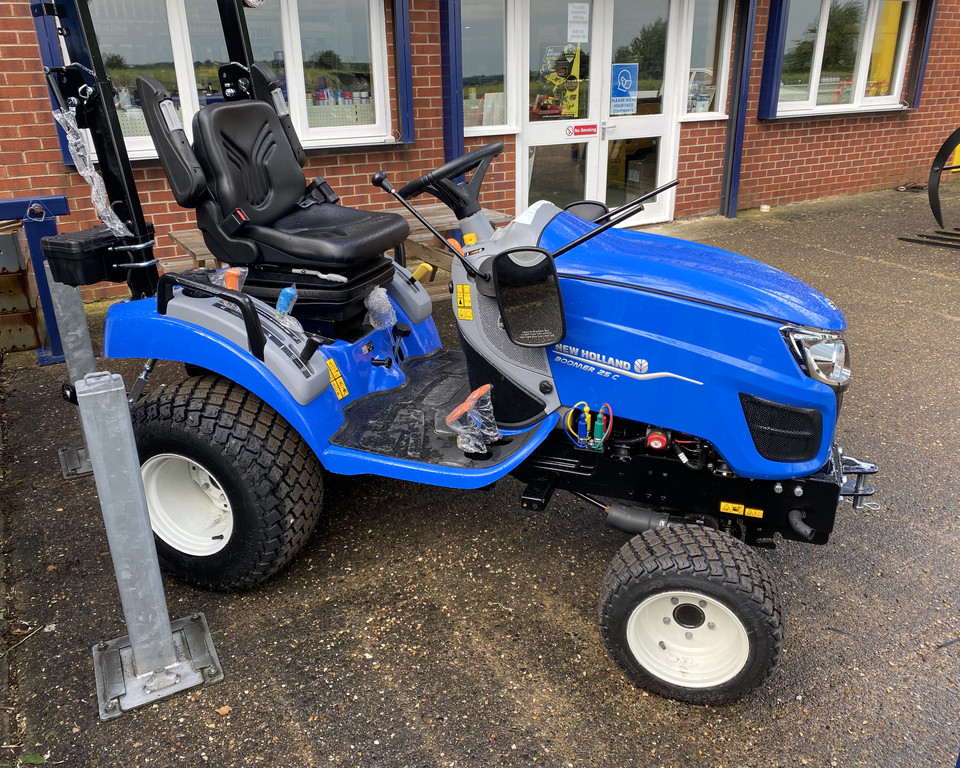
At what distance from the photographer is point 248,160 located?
299cm

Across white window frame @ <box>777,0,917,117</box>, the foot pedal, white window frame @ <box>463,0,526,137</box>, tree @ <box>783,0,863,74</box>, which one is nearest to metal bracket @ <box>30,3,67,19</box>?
the foot pedal

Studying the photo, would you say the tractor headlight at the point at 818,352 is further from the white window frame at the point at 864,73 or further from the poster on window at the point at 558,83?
the white window frame at the point at 864,73

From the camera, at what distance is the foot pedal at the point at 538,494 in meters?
2.43

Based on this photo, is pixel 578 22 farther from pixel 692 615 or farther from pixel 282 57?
pixel 692 615

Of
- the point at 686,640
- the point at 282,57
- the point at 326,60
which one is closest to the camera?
the point at 686,640

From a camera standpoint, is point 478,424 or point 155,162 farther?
point 155,162

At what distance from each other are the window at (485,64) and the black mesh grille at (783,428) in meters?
4.79

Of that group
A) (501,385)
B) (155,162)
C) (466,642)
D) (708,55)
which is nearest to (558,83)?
(708,55)

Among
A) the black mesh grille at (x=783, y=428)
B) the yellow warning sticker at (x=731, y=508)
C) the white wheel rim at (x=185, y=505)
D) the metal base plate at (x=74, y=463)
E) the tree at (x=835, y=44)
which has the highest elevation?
the tree at (x=835, y=44)

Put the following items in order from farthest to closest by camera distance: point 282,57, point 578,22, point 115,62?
point 578,22, point 282,57, point 115,62

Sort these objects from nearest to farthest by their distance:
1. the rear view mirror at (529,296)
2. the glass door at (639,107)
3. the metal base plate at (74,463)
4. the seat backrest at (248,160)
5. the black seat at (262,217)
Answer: the rear view mirror at (529,296), the black seat at (262,217), the seat backrest at (248,160), the metal base plate at (74,463), the glass door at (639,107)

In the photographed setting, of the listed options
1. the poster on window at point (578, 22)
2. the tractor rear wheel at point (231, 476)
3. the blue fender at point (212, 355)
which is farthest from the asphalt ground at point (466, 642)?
the poster on window at point (578, 22)

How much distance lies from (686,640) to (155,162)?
4746 mm

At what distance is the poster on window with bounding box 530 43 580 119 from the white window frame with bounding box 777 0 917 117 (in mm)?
2498
